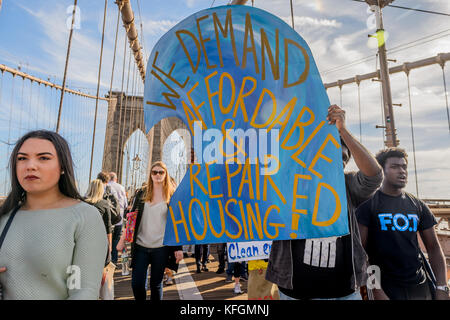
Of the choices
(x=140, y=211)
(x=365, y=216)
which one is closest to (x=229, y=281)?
(x=140, y=211)

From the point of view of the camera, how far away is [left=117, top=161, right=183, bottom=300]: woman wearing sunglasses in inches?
97.0

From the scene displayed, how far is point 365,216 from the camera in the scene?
1948 mm

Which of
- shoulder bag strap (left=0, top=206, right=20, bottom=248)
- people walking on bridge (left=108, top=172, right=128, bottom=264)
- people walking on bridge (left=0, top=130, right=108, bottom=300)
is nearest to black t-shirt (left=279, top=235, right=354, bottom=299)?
people walking on bridge (left=0, top=130, right=108, bottom=300)

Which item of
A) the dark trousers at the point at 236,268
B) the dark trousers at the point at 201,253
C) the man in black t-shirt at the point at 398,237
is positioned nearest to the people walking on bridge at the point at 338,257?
the man in black t-shirt at the point at 398,237

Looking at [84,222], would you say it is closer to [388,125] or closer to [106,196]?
[106,196]

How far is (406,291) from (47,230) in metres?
1.91

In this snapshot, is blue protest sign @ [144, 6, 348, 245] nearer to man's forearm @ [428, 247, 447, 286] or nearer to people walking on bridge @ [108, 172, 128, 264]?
man's forearm @ [428, 247, 447, 286]

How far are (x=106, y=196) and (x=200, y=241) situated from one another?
2.88 metres

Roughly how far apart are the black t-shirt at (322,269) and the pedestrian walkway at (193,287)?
96.2 inches

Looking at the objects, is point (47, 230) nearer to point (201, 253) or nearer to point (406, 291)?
point (406, 291)

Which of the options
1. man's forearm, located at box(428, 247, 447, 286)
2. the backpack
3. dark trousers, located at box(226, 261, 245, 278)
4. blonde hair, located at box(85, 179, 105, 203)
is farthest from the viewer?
dark trousers, located at box(226, 261, 245, 278)

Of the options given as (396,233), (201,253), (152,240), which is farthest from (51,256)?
(201,253)

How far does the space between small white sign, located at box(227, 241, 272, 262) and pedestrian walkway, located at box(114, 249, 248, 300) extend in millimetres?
1266

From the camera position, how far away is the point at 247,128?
4.51 ft
